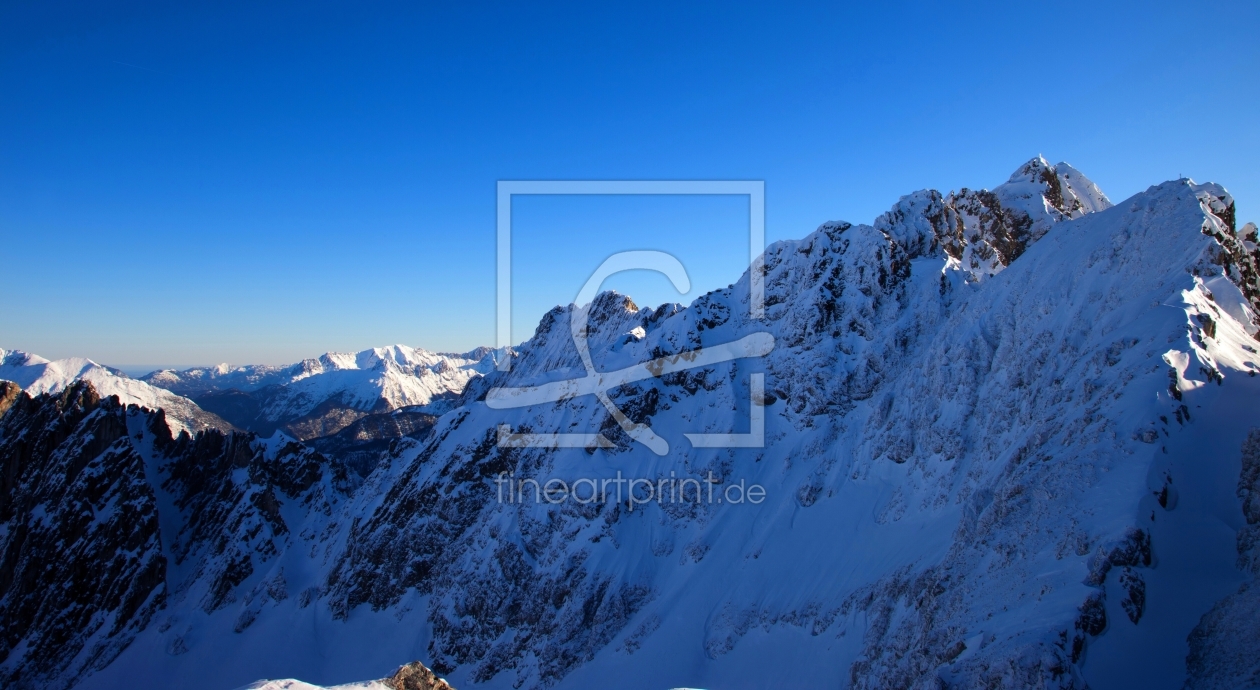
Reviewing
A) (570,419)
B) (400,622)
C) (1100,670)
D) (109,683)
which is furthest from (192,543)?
(1100,670)

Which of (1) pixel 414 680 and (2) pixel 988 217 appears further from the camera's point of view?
(2) pixel 988 217

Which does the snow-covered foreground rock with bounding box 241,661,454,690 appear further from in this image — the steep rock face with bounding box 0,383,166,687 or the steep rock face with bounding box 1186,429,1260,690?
the steep rock face with bounding box 0,383,166,687

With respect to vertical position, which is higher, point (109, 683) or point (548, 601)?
point (548, 601)

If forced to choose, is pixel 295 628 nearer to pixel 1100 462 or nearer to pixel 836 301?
pixel 836 301

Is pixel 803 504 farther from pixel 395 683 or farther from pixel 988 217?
pixel 988 217

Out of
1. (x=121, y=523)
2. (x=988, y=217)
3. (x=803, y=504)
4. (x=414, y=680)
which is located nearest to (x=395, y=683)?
(x=414, y=680)

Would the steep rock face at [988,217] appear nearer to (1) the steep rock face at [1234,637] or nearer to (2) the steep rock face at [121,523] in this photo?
(1) the steep rock face at [1234,637]

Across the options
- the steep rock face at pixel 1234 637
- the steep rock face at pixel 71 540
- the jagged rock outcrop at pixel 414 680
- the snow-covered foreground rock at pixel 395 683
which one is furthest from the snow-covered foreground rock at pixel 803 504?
the snow-covered foreground rock at pixel 395 683
